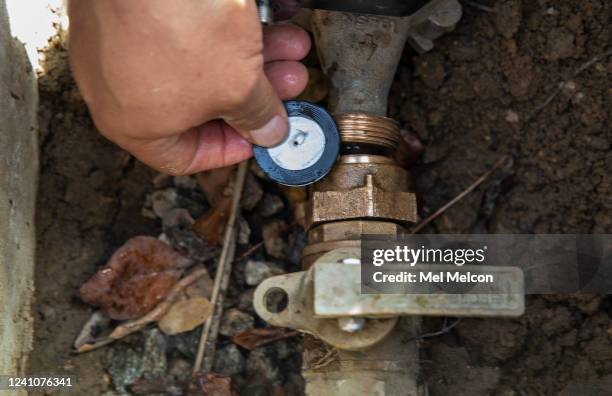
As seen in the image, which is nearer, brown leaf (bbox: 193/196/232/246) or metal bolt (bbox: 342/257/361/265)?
metal bolt (bbox: 342/257/361/265)

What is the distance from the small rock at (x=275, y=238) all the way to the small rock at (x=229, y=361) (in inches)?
9.0

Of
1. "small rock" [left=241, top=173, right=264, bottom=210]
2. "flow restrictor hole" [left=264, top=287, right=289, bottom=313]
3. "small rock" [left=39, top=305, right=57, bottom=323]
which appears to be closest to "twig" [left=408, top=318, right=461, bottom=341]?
"flow restrictor hole" [left=264, top=287, right=289, bottom=313]

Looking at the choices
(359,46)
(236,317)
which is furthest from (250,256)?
(359,46)

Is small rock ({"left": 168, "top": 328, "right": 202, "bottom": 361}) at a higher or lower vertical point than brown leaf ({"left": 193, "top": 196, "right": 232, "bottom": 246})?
lower

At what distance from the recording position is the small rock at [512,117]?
165 cm

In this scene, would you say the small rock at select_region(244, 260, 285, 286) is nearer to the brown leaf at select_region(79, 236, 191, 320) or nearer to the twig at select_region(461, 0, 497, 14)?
the brown leaf at select_region(79, 236, 191, 320)

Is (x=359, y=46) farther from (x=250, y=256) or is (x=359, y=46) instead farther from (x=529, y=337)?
(x=529, y=337)

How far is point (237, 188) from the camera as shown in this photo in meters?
1.69

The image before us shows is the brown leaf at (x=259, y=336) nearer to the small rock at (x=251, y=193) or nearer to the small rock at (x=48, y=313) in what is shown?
the small rock at (x=251, y=193)

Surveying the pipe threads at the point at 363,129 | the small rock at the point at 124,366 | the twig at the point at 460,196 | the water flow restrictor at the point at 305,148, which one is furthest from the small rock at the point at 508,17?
the small rock at the point at 124,366

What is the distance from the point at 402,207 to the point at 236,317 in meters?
0.47

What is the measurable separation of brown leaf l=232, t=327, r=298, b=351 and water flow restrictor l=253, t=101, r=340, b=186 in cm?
39

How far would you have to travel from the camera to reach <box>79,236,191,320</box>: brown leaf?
1618mm

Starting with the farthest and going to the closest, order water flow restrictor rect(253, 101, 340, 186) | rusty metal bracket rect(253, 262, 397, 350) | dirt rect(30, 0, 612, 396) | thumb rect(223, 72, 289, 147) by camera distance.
A: dirt rect(30, 0, 612, 396) → water flow restrictor rect(253, 101, 340, 186) → rusty metal bracket rect(253, 262, 397, 350) → thumb rect(223, 72, 289, 147)
